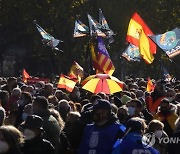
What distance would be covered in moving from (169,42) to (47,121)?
7.30 m

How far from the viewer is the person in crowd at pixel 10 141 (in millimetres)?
5777

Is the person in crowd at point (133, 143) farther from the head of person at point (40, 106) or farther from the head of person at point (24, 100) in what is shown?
the head of person at point (24, 100)

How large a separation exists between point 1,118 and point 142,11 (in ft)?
111

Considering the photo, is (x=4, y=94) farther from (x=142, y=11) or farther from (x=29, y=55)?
(x=29, y=55)

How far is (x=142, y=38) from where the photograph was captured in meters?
16.2

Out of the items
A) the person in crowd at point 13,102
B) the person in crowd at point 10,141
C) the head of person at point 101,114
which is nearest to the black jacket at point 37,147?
the person in crowd at point 10,141

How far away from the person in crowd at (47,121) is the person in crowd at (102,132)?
657mm

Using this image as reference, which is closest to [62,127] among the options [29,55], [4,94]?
[4,94]

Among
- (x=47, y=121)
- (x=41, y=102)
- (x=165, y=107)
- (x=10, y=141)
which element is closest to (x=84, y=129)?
(x=47, y=121)

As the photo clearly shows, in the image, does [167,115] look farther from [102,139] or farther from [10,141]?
[10,141]

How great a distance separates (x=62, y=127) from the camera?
8336mm

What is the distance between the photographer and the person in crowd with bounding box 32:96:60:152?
308 inches

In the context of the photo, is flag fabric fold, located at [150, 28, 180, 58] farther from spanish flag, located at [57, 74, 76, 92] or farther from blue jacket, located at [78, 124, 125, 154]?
blue jacket, located at [78, 124, 125, 154]

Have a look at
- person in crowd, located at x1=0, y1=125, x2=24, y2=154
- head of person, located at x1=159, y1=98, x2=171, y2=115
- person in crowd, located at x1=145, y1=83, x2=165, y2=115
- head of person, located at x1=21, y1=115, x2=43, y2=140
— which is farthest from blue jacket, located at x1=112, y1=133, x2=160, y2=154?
person in crowd, located at x1=145, y1=83, x2=165, y2=115
